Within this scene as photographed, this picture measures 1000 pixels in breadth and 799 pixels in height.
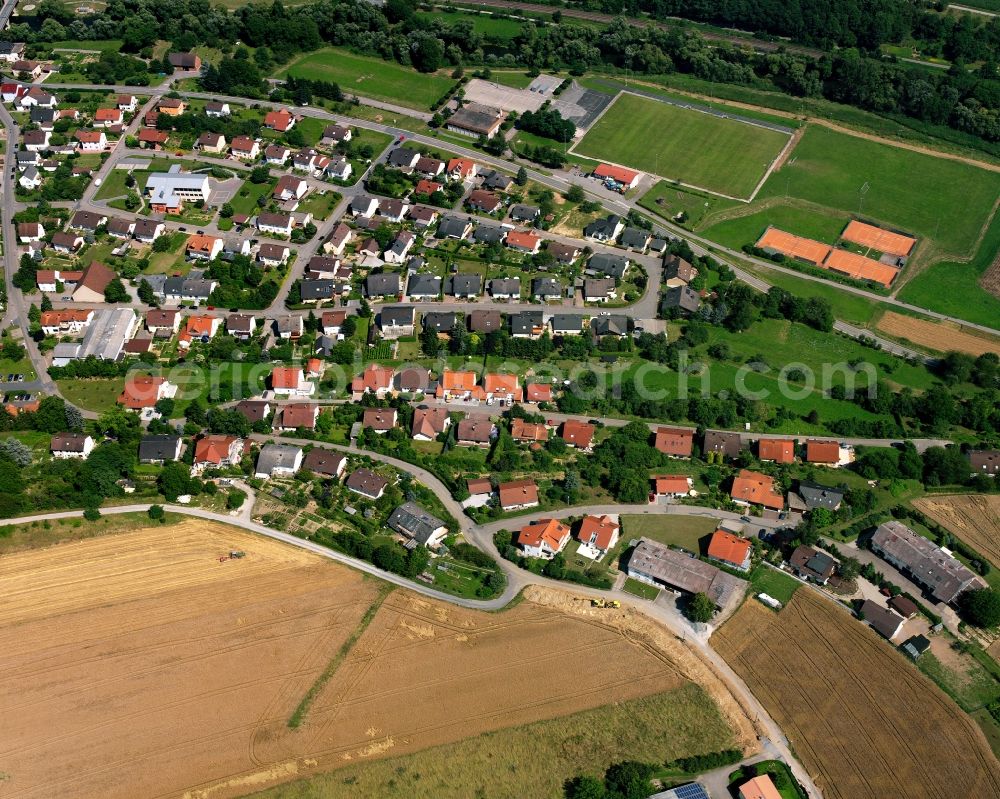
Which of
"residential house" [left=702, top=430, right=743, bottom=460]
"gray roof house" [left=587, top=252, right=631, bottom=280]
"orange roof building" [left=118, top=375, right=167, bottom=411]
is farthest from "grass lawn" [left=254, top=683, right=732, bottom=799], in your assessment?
"gray roof house" [left=587, top=252, right=631, bottom=280]

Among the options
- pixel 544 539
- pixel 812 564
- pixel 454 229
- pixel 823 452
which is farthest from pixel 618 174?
pixel 812 564

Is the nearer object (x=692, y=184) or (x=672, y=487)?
(x=672, y=487)

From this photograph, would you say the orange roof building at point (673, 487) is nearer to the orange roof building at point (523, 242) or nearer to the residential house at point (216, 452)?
the orange roof building at point (523, 242)

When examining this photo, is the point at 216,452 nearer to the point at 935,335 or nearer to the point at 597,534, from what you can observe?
the point at 597,534

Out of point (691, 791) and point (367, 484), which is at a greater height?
point (691, 791)

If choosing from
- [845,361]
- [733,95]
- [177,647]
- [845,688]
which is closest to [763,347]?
[845,361]

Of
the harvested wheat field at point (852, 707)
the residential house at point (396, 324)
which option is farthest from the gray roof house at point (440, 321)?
the harvested wheat field at point (852, 707)

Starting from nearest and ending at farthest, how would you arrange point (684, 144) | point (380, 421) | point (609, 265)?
point (380, 421) < point (609, 265) < point (684, 144)
